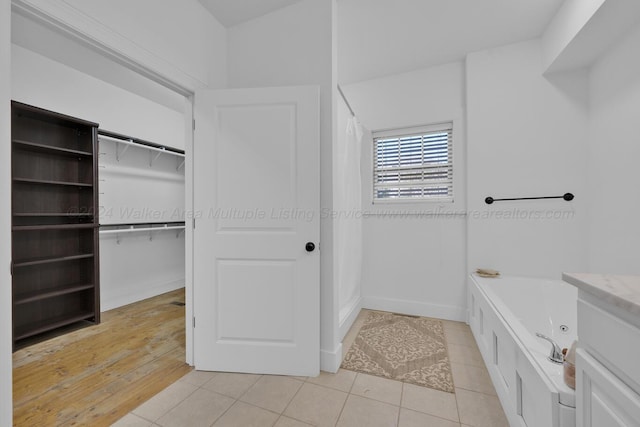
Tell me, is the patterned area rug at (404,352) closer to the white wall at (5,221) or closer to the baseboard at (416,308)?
the baseboard at (416,308)

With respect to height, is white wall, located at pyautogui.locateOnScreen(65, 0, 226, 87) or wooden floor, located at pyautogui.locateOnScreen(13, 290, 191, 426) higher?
white wall, located at pyautogui.locateOnScreen(65, 0, 226, 87)

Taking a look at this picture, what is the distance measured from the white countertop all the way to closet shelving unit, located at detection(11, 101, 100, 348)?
338 centimetres

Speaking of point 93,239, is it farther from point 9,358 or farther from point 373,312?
point 373,312

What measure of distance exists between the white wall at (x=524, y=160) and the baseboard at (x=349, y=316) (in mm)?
1201

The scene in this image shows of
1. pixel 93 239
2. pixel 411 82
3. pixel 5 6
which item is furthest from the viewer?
pixel 411 82

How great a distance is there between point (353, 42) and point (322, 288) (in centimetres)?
214

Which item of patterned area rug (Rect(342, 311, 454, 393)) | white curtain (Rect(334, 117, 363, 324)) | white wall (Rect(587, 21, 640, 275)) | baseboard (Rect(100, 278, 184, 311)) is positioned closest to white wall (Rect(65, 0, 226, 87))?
white curtain (Rect(334, 117, 363, 324))

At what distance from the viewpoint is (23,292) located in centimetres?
232

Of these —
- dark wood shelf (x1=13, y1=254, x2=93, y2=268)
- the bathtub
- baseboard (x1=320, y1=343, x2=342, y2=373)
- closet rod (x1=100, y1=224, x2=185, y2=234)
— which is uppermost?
closet rod (x1=100, y1=224, x2=185, y2=234)

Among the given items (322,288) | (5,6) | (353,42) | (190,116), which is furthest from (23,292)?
(353,42)

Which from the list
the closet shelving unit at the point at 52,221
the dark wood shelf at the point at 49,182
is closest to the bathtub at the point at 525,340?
the closet shelving unit at the point at 52,221

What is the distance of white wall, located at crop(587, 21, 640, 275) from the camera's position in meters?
1.73

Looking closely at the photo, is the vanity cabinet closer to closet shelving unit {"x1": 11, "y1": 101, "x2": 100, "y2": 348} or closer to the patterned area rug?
the patterned area rug

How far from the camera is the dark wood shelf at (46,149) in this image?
2.23 metres
